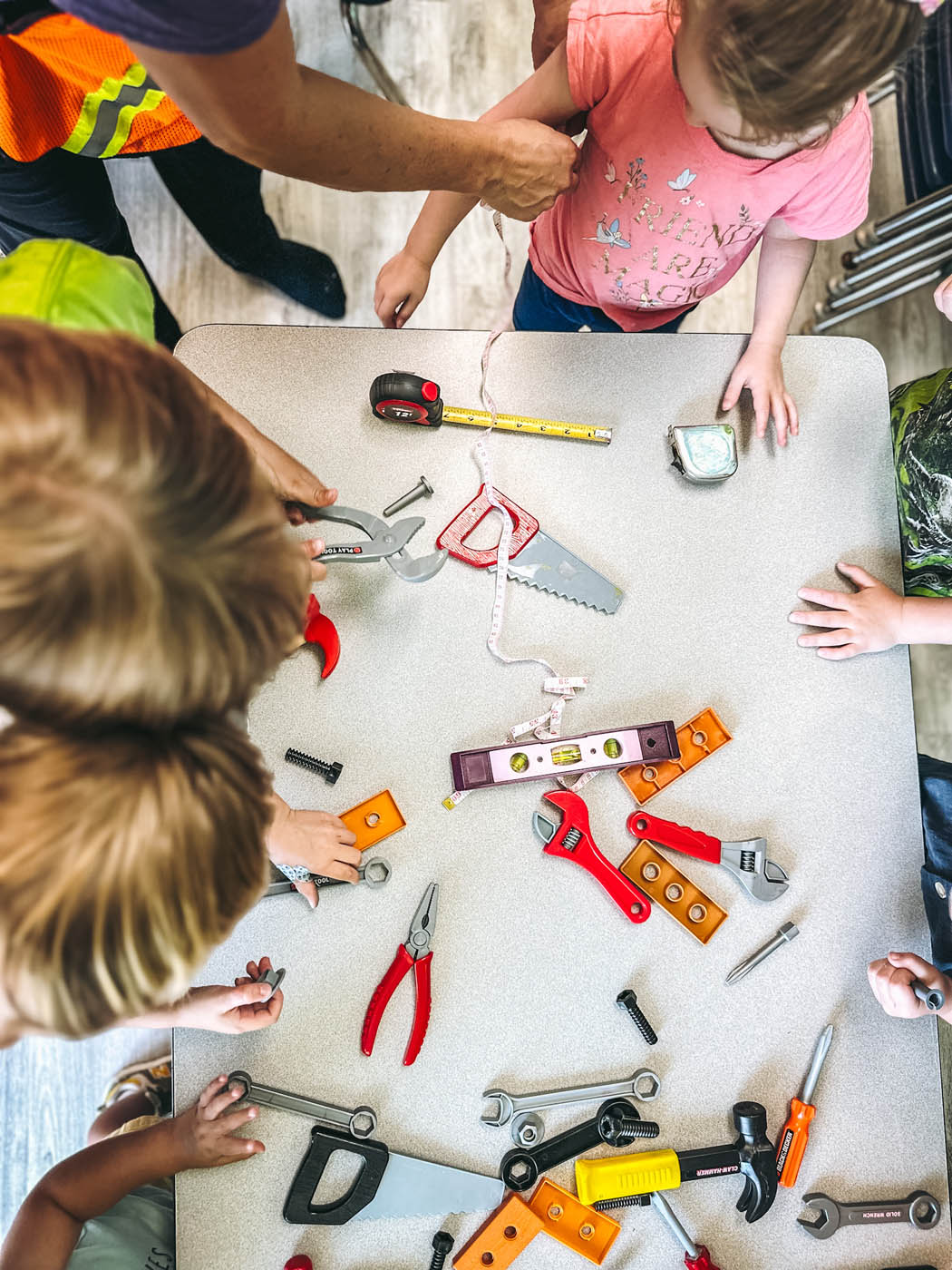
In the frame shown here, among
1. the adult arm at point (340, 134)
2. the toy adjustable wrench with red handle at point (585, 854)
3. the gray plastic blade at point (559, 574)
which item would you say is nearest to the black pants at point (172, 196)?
the adult arm at point (340, 134)

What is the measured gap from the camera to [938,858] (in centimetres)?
88

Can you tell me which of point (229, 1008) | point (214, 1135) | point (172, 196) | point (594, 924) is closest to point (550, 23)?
point (172, 196)

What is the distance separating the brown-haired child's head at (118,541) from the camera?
0.41 metres

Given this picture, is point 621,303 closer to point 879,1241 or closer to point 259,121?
point 259,121

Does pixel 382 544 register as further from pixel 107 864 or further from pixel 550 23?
pixel 550 23

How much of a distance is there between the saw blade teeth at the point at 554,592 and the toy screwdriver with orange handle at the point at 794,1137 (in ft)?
1.61

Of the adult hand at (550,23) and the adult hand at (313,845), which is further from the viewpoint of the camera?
the adult hand at (550,23)

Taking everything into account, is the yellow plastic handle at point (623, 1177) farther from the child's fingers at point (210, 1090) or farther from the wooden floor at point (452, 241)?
the wooden floor at point (452, 241)

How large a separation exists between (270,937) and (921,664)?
3.92 ft

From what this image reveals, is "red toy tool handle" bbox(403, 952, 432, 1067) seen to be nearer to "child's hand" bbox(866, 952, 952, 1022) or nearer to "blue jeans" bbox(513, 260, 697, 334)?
"child's hand" bbox(866, 952, 952, 1022)

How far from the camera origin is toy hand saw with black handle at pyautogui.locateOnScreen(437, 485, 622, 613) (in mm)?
869

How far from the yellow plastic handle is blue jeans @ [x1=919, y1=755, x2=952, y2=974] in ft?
1.09

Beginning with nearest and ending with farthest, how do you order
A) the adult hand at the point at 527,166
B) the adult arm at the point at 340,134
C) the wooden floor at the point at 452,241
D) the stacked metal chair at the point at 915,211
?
1. the adult arm at the point at 340,134
2. the adult hand at the point at 527,166
3. the stacked metal chair at the point at 915,211
4. the wooden floor at the point at 452,241

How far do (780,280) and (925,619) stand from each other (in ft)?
1.33
